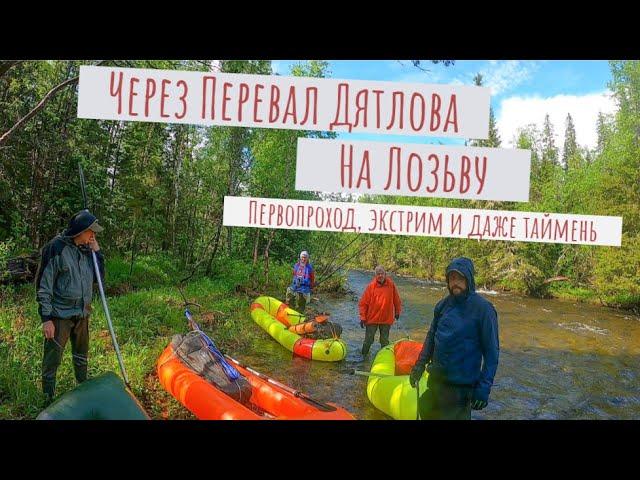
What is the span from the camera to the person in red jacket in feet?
14.0

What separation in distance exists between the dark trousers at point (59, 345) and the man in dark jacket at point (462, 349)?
2308 mm

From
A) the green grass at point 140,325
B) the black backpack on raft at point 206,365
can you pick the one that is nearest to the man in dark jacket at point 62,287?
the green grass at point 140,325

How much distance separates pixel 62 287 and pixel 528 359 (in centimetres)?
494

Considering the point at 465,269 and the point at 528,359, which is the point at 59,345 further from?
the point at 528,359

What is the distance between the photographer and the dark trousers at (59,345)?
2.61 m

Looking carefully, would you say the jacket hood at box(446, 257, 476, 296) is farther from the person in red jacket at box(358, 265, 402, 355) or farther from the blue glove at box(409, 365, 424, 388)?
the person in red jacket at box(358, 265, 402, 355)

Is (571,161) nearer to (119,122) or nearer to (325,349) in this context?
(325,349)

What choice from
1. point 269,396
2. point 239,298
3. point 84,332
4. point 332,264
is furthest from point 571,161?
point 84,332

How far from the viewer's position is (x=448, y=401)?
209 centimetres

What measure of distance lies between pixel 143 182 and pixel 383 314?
3045 millimetres

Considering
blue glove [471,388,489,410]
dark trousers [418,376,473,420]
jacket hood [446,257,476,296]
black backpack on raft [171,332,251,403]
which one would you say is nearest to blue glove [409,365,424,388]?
dark trousers [418,376,473,420]

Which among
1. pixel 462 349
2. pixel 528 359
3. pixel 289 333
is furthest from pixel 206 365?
pixel 528 359

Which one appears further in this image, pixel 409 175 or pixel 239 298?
pixel 239 298
